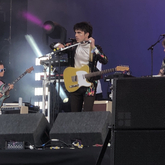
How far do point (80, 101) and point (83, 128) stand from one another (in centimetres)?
107

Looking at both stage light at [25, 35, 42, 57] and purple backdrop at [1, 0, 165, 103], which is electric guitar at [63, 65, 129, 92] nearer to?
purple backdrop at [1, 0, 165, 103]

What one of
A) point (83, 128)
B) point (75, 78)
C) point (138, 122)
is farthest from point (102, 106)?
point (138, 122)

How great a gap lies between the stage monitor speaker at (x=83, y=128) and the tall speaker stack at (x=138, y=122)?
86 cm

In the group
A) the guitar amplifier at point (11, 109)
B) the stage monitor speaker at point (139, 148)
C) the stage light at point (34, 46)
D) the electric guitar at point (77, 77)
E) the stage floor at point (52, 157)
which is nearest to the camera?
the stage monitor speaker at point (139, 148)

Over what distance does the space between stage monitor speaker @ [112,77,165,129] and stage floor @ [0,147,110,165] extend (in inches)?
21.6

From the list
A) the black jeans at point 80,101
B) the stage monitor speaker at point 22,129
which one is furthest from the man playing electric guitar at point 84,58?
the stage monitor speaker at point 22,129

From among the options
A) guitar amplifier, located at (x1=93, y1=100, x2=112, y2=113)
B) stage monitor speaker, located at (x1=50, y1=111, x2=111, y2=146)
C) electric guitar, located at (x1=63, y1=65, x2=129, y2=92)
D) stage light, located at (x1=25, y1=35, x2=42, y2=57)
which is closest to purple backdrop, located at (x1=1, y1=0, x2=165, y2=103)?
stage light, located at (x1=25, y1=35, x2=42, y2=57)

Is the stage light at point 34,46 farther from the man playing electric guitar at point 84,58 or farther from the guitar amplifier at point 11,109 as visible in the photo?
the man playing electric guitar at point 84,58

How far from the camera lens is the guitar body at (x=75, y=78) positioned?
129 inches

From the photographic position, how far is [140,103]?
1.20 m

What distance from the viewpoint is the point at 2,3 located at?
6.64 m

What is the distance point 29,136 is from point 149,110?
1.19 m

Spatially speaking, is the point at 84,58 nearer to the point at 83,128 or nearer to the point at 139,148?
the point at 83,128

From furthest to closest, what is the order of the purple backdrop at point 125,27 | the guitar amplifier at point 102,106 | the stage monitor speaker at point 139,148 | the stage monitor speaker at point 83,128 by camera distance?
the purple backdrop at point 125,27
the guitar amplifier at point 102,106
the stage monitor speaker at point 83,128
the stage monitor speaker at point 139,148
